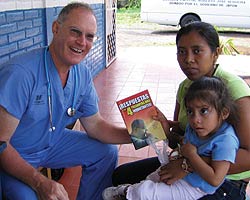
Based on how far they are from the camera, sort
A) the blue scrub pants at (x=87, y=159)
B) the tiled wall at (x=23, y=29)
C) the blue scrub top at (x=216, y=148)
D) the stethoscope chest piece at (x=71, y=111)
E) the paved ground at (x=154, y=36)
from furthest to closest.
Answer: the paved ground at (x=154, y=36)
the tiled wall at (x=23, y=29)
the blue scrub pants at (x=87, y=159)
the stethoscope chest piece at (x=71, y=111)
the blue scrub top at (x=216, y=148)

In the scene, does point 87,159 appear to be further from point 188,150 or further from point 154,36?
point 154,36

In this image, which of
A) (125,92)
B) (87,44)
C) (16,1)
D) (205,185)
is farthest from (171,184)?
(125,92)

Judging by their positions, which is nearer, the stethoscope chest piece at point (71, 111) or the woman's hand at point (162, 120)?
the woman's hand at point (162, 120)

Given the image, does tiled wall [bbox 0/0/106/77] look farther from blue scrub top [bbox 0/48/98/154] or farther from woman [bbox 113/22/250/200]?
woman [bbox 113/22/250/200]

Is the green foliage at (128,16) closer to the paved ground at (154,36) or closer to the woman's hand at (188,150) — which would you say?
the paved ground at (154,36)

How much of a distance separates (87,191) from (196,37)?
1014 millimetres

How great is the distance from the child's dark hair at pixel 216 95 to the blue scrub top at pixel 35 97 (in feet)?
2.16

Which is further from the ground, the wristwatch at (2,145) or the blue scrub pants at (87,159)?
the wristwatch at (2,145)

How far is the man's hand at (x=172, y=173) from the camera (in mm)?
1450

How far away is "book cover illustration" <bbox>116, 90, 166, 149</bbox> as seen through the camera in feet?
5.22

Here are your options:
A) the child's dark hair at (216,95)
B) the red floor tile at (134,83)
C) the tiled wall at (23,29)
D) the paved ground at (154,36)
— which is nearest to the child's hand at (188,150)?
the child's dark hair at (216,95)

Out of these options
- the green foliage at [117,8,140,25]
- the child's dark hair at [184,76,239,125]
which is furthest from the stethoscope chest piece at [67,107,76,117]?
the green foliage at [117,8,140,25]

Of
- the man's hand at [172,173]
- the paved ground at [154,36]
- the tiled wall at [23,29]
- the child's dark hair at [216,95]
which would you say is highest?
the tiled wall at [23,29]

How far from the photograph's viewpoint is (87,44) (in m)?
1.65
